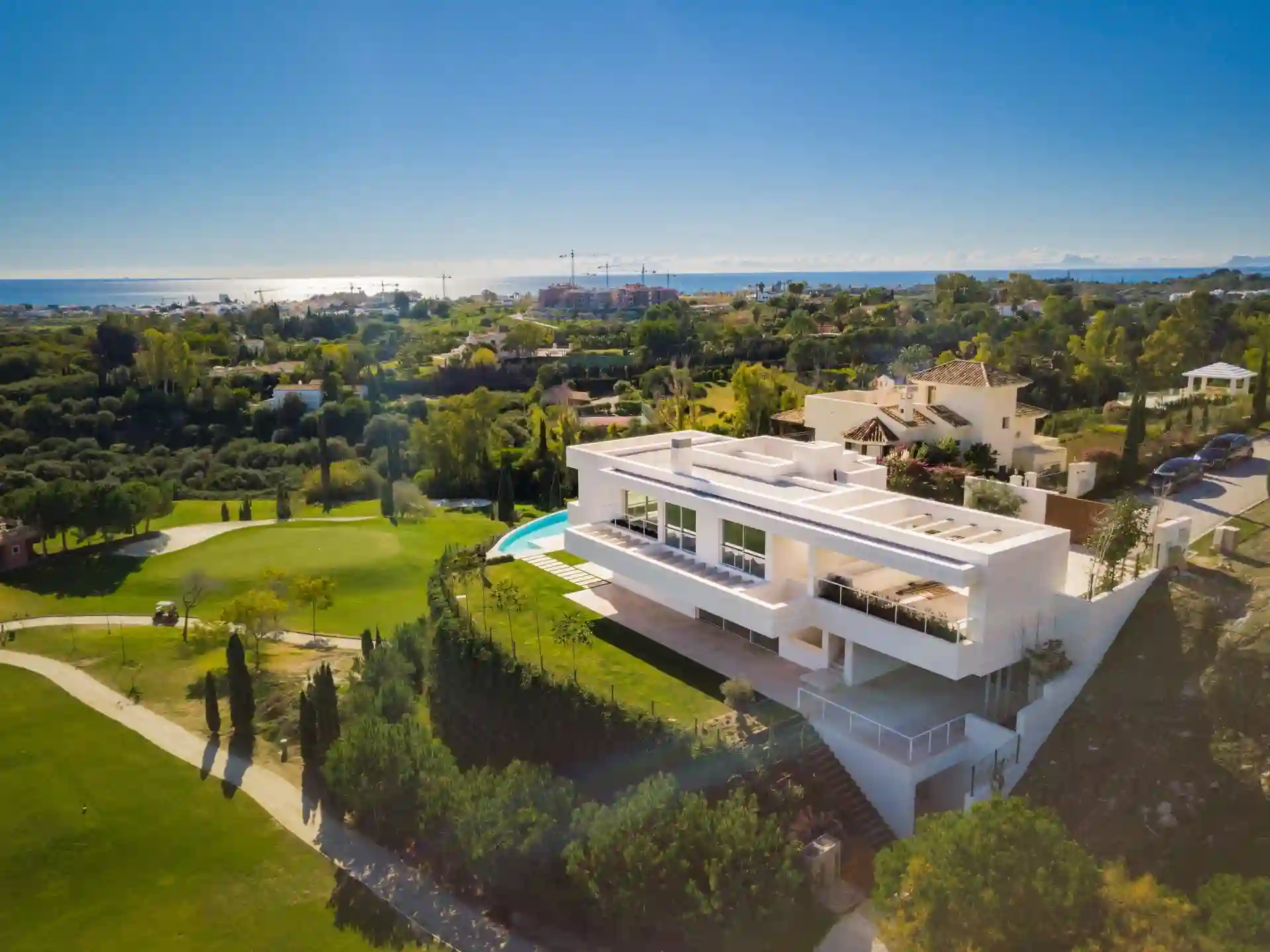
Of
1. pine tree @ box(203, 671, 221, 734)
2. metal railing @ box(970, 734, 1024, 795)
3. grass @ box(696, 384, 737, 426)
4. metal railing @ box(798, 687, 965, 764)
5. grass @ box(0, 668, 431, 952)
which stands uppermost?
grass @ box(696, 384, 737, 426)

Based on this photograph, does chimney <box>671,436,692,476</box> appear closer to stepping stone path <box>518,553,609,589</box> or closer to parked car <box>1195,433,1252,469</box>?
stepping stone path <box>518,553,609,589</box>

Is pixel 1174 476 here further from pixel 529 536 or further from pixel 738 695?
pixel 529 536

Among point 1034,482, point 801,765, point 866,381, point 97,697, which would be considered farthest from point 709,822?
point 866,381

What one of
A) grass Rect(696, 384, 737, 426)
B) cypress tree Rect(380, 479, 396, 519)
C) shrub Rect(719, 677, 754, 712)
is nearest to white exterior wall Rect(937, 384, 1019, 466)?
shrub Rect(719, 677, 754, 712)

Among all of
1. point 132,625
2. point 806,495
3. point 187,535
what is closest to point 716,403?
point 187,535

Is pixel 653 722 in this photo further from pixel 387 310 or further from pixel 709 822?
pixel 387 310
